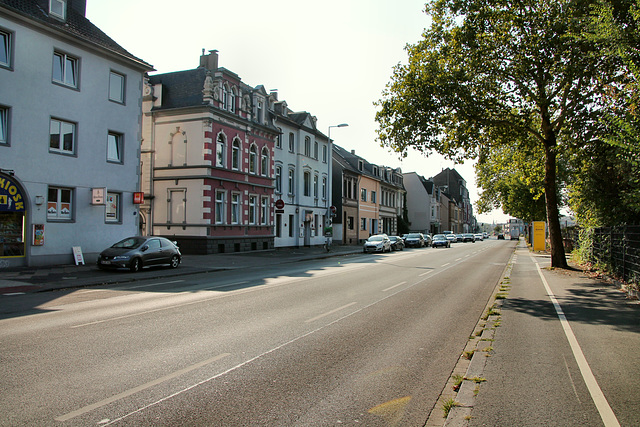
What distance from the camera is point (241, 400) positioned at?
4629mm

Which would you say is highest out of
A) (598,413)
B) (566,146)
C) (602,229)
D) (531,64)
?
(531,64)

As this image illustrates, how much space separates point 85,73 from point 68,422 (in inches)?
848

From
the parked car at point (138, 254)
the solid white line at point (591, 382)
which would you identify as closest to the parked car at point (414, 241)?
the parked car at point (138, 254)

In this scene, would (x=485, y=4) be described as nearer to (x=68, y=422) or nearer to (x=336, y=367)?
(x=336, y=367)

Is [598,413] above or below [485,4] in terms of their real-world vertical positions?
below

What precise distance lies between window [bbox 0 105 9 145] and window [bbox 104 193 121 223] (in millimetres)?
5468

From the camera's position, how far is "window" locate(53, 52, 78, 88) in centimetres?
2086

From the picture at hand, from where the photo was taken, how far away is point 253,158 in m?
35.4

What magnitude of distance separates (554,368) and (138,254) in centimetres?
1639

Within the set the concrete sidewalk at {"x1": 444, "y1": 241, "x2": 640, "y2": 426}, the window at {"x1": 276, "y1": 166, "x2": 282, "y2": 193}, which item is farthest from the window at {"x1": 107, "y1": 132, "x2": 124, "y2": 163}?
the concrete sidewalk at {"x1": 444, "y1": 241, "x2": 640, "y2": 426}

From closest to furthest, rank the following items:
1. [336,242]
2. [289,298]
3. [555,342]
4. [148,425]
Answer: [148,425], [555,342], [289,298], [336,242]

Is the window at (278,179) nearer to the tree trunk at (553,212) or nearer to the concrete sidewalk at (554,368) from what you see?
the tree trunk at (553,212)

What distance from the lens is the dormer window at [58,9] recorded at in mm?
21123

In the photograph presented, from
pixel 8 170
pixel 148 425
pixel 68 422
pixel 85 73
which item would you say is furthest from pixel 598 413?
pixel 85 73
